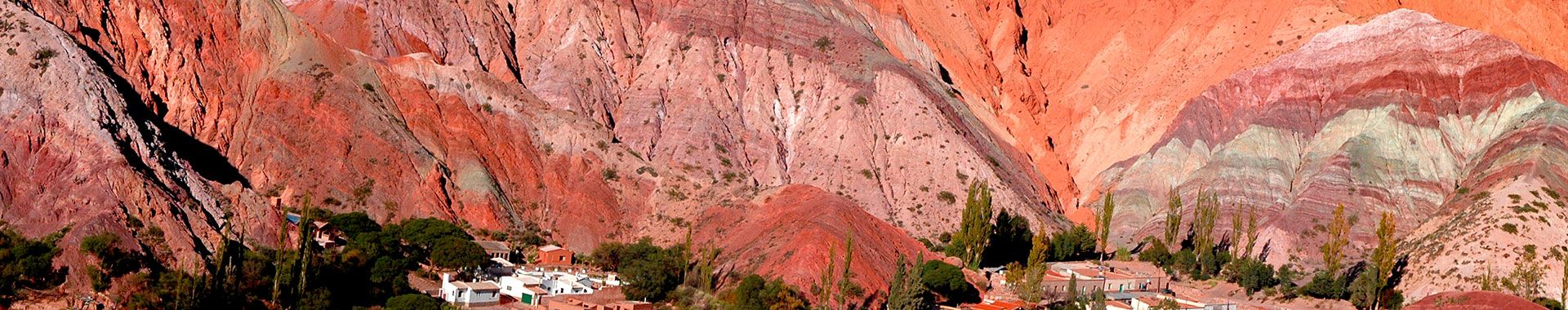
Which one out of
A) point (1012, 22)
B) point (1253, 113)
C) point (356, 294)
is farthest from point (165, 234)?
point (1012, 22)

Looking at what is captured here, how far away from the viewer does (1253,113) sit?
108 metres

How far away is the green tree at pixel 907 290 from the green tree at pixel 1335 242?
20552mm

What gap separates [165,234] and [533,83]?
33.3 meters

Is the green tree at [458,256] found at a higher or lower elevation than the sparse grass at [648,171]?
lower

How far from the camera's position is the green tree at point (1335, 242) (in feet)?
277

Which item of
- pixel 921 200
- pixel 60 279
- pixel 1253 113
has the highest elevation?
pixel 1253 113

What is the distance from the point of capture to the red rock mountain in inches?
3078

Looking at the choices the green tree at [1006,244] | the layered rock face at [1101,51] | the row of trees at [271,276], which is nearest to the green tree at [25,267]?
the row of trees at [271,276]

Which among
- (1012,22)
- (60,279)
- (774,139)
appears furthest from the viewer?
(1012,22)

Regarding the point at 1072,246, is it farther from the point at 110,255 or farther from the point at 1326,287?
the point at 110,255

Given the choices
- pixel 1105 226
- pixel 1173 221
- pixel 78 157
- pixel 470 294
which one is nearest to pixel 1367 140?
pixel 1173 221

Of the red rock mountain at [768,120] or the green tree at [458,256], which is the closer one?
the green tree at [458,256]

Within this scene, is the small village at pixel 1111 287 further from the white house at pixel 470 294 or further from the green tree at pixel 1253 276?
the white house at pixel 470 294

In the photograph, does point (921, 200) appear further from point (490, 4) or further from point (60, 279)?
point (60, 279)
